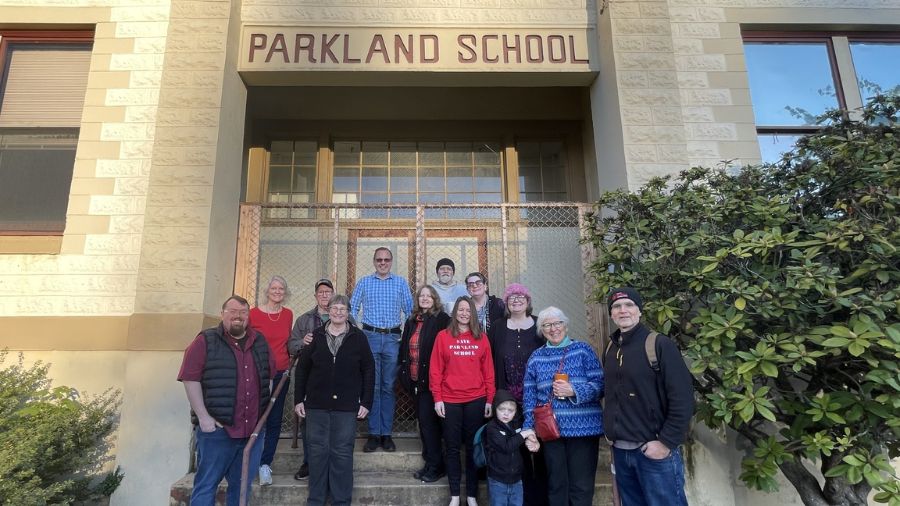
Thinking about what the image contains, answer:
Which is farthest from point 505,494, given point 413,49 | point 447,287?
point 413,49

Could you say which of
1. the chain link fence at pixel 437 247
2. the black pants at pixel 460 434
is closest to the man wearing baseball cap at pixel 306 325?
the black pants at pixel 460 434

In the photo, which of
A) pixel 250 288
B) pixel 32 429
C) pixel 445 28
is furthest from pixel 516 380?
pixel 445 28

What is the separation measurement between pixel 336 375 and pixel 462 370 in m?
1.00

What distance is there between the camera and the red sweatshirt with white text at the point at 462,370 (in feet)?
12.7

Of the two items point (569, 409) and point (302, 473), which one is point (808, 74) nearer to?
point (569, 409)

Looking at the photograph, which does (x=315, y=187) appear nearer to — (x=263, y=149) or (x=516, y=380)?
(x=263, y=149)

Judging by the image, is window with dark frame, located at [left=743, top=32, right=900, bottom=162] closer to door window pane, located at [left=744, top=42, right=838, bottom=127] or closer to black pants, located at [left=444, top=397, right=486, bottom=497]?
door window pane, located at [left=744, top=42, right=838, bottom=127]

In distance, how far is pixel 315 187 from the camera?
Answer: 7387mm

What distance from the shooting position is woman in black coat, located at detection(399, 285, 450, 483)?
411cm

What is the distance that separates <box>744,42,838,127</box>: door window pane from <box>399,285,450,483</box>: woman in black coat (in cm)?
454

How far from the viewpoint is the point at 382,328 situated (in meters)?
4.65

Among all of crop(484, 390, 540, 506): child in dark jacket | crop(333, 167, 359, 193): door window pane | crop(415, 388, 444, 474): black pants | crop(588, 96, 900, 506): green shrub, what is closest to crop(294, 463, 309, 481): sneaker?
crop(415, 388, 444, 474): black pants

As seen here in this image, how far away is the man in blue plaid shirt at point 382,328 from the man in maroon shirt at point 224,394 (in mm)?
1190

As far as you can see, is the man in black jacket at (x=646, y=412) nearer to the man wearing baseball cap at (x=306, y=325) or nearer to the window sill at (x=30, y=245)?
the man wearing baseball cap at (x=306, y=325)
